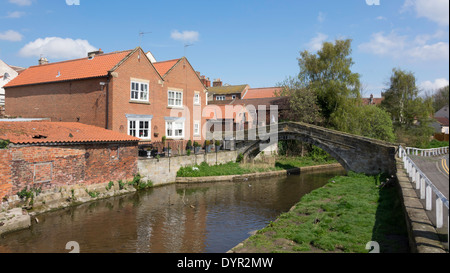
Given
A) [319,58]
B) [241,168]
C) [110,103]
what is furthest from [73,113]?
[319,58]

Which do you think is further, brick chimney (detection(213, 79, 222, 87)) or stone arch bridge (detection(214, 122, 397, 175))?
brick chimney (detection(213, 79, 222, 87))

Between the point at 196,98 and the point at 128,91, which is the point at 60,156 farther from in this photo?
the point at 196,98

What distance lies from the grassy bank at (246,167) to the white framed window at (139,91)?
6.25 metres

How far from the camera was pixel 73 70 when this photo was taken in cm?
2497

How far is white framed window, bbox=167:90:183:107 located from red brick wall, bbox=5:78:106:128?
6.19m

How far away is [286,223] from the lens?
37.1 ft

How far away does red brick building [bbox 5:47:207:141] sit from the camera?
2245 cm

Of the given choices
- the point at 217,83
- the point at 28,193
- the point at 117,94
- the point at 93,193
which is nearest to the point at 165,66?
the point at 117,94

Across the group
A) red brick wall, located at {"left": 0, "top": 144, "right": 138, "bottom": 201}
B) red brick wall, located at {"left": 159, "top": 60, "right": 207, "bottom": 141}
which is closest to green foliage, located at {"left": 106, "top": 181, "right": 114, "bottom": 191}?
red brick wall, located at {"left": 0, "top": 144, "right": 138, "bottom": 201}

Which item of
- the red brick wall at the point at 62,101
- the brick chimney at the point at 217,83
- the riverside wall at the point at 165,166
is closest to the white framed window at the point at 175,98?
the riverside wall at the point at 165,166

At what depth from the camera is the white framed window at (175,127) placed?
2688cm

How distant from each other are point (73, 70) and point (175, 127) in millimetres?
9087

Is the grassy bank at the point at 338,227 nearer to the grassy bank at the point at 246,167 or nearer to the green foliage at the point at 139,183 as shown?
the green foliage at the point at 139,183

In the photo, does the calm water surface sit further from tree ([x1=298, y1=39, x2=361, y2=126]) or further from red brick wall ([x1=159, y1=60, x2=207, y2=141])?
tree ([x1=298, y1=39, x2=361, y2=126])
